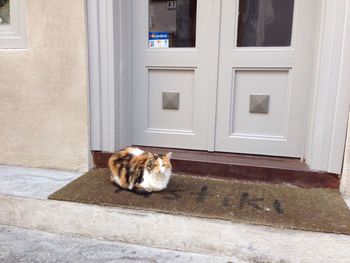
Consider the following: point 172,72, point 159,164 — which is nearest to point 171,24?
point 172,72

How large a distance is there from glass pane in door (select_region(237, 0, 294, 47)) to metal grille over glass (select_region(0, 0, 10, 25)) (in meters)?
1.92

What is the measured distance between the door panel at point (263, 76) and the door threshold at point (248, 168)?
120 millimetres

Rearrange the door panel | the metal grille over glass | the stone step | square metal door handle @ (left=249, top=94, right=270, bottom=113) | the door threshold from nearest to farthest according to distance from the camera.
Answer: the stone step < the door threshold < the door panel < square metal door handle @ (left=249, top=94, right=270, bottom=113) < the metal grille over glass

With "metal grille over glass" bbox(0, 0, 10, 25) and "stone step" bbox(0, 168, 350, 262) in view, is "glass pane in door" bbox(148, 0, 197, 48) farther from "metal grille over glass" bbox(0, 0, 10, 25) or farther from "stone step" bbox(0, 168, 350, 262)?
"stone step" bbox(0, 168, 350, 262)

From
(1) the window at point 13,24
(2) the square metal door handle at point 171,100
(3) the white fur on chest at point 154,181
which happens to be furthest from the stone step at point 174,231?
(1) the window at point 13,24

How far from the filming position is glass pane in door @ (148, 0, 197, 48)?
2479 mm

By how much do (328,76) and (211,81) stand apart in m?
0.85

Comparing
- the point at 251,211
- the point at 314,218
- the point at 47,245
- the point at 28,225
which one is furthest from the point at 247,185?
the point at 28,225

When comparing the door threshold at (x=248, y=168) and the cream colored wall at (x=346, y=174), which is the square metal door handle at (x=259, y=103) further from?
the cream colored wall at (x=346, y=174)

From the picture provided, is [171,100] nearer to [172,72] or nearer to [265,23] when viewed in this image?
[172,72]

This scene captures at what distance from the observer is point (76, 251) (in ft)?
6.11

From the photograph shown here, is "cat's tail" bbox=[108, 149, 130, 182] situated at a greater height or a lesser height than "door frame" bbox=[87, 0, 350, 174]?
lesser

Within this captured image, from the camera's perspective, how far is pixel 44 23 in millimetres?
2400

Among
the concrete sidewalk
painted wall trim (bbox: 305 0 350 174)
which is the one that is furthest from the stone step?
painted wall trim (bbox: 305 0 350 174)
